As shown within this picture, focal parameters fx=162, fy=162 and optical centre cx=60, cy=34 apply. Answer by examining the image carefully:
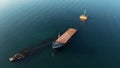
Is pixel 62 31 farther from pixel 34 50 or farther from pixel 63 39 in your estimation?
pixel 34 50

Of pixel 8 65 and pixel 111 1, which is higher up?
pixel 111 1

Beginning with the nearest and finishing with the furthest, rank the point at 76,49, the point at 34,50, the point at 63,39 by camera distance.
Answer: the point at 34,50 → the point at 76,49 → the point at 63,39

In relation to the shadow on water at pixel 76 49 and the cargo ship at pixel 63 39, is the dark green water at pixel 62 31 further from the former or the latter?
the cargo ship at pixel 63 39

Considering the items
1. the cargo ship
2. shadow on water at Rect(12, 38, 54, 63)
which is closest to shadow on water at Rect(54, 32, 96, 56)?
the cargo ship

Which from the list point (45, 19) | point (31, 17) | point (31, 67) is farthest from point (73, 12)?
point (31, 67)

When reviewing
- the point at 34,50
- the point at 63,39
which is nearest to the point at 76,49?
the point at 63,39

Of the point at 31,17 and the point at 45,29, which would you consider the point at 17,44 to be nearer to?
the point at 45,29
